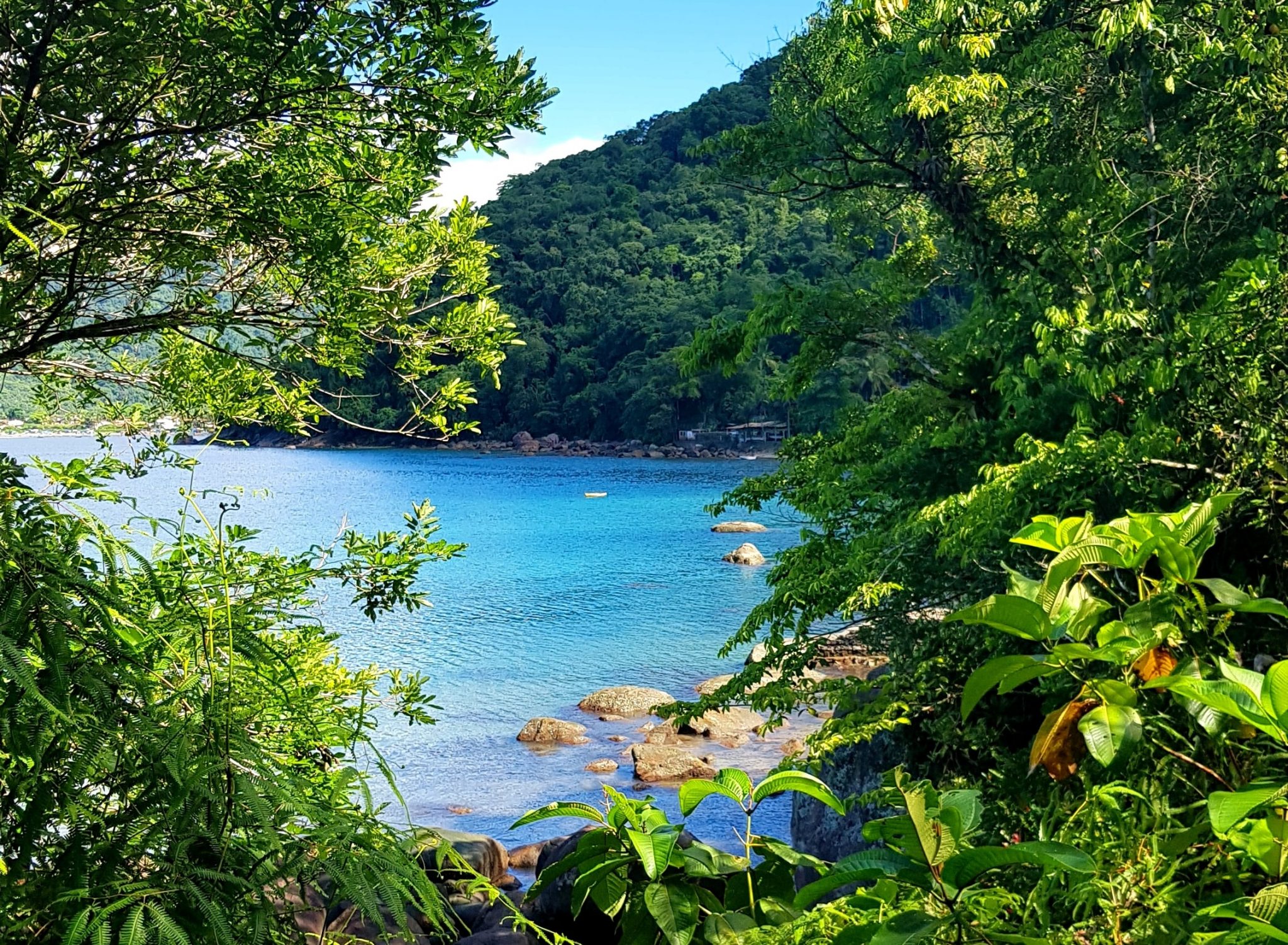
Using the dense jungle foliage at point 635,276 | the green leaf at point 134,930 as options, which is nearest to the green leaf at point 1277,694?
the green leaf at point 134,930

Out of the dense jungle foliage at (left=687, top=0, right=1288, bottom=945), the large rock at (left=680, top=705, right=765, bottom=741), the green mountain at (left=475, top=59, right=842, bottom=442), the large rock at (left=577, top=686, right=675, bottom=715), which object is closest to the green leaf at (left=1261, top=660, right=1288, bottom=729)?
the dense jungle foliage at (left=687, top=0, right=1288, bottom=945)

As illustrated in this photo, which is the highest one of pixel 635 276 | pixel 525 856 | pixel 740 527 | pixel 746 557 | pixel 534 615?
pixel 635 276

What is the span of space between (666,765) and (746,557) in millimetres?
15466

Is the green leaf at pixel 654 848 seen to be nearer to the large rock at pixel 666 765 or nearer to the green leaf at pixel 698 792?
the green leaf at pixel 698 792

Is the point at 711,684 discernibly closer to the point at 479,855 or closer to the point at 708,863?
the point at 479,855

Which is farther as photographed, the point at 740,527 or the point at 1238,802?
the point at 740,527

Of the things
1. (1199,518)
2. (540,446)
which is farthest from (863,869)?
(540,446)

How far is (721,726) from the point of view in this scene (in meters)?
14.4

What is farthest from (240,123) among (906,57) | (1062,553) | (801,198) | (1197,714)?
(801,198)

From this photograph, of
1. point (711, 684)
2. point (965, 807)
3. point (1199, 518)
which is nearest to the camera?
point (965, 807)

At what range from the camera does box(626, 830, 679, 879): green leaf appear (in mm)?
1070

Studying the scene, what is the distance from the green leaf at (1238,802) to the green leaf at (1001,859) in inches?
4.0

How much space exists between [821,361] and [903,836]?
26.7 feet

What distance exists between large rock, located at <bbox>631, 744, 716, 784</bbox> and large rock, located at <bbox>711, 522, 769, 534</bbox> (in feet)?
64.0
